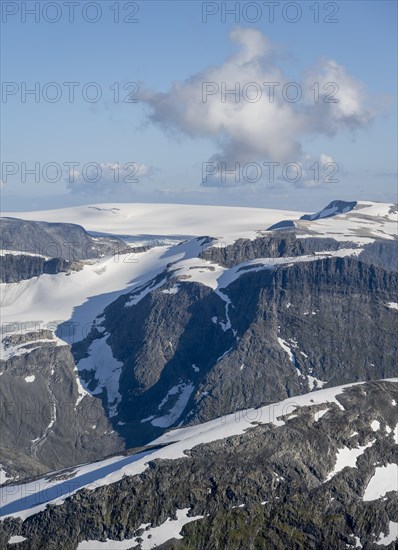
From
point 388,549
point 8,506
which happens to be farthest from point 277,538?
point 8,506

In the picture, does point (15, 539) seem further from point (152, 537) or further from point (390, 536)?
point (390, 536)

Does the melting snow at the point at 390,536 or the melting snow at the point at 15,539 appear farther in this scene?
the melting snow at the point at 390,536

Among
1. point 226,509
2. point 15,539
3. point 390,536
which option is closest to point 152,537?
point 226,509

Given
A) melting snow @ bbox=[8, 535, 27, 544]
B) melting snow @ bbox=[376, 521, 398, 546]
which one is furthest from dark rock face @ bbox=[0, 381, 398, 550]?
melting snow @ bbox=[376, 521, 398, 546]

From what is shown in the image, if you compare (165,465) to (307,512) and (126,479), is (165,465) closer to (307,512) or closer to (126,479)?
(126,479)

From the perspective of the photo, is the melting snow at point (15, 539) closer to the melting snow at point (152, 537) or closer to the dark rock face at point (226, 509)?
the dark rock face at point (226, 509)

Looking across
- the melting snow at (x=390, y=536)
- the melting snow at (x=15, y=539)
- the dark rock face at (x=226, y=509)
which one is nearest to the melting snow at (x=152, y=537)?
the dark rock face at (x=226, y=509)

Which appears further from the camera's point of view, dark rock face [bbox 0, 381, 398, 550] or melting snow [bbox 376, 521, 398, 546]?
melting snow [bbox 376, 521, 398, 546]

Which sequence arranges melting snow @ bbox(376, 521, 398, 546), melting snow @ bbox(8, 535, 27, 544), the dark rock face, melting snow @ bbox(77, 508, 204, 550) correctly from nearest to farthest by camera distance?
melting snow @ bbox(77, 508, 204, 550)
the dark rock face
melting snow @ bbox(8, 535, 27, 544)
melting snow @ bbox(376, 521, 398, 546)

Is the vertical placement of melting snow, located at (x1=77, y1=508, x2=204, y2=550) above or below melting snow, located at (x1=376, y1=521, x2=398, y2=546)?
above

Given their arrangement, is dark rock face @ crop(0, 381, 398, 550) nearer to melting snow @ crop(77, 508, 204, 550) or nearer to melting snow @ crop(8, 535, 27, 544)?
melting snow @ crop(8, 535, 27, 544)

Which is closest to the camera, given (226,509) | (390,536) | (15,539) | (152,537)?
(152,537)
